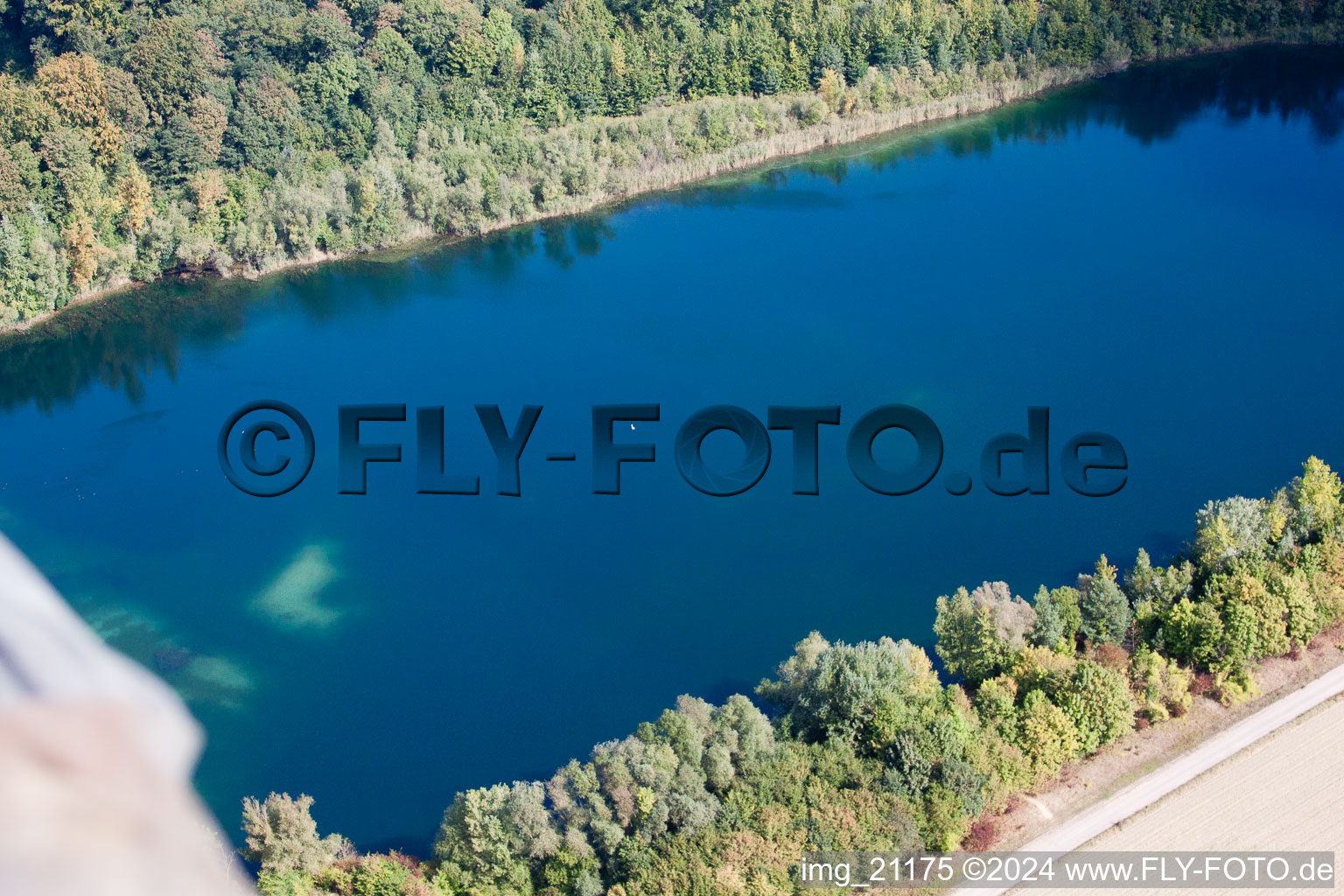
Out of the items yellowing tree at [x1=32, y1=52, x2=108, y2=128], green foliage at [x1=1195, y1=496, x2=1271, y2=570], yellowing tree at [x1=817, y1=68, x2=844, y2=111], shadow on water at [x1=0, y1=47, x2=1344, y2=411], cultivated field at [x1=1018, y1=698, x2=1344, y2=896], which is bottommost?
cultivated field at [x1=1018, y1=698, x2=1344, y2=896]

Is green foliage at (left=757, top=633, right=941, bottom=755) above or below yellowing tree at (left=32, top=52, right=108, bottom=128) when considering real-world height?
below

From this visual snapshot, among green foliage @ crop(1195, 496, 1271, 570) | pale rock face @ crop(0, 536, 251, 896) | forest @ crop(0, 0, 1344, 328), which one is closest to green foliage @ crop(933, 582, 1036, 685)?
green foliage @ crop(1195, 496, 1271, 570)

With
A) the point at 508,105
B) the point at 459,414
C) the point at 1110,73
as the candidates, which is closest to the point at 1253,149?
the point at 1110,73

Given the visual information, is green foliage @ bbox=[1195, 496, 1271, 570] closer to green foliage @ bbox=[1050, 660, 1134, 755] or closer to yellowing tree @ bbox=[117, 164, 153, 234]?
green foliage @ bbox=[1050, 660, 1134, 755]

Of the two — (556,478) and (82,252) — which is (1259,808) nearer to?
(556,478)

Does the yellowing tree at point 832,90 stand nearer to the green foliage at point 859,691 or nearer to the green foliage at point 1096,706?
the green foliage at point 859,691

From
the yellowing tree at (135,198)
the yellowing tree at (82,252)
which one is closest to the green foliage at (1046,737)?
the yellowing tree at (82,252)
